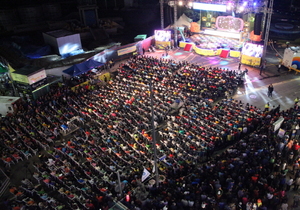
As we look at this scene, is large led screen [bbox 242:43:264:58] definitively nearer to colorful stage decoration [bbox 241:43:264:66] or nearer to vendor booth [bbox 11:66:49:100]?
colorful stage decoration [bbox 241:43:264:66]

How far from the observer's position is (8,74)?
3444 cm

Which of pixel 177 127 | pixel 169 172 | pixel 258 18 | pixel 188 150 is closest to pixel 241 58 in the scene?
pixel 258 18

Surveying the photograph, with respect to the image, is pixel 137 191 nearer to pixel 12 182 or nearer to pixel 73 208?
pixel 73 208

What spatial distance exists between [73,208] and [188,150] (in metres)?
8.22

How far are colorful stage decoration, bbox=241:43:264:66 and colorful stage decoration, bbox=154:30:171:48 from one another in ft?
39.8

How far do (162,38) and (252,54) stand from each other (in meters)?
14.3

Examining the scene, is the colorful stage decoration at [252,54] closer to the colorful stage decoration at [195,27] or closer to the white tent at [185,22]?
the colorful stage decoration at [195,27]

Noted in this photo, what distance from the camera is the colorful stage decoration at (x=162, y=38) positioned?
43.0 m

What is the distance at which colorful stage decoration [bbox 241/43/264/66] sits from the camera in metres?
34.4

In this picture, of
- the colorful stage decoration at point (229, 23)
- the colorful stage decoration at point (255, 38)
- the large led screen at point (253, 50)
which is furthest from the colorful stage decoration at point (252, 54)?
the colorful stage decoration at point (229, 23)

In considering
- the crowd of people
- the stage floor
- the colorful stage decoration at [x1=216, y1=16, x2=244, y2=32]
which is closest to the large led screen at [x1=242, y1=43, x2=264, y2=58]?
the stage floor

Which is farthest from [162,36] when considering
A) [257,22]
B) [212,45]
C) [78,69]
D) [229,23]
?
[78,69]

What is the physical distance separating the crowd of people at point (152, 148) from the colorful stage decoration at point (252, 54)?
18.9 ft

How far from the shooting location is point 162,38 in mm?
43531
